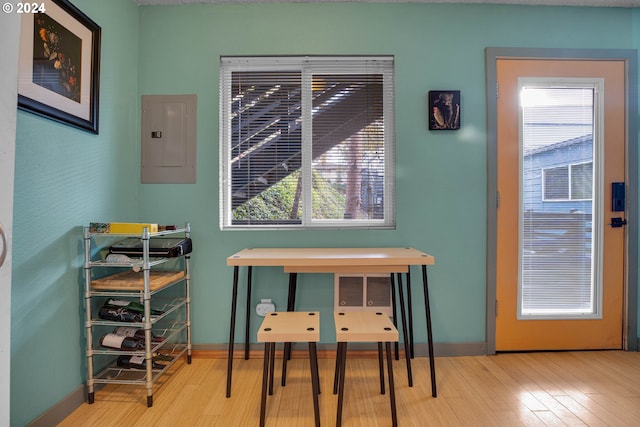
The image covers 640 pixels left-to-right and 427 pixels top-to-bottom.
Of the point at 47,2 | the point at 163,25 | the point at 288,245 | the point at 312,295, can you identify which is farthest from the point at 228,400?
the point at 163,25

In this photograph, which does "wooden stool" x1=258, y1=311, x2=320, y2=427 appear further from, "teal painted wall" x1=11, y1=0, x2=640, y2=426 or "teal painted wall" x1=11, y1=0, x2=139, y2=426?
"teal painted wall" x1=11, y1=0, x2=139, y2=426

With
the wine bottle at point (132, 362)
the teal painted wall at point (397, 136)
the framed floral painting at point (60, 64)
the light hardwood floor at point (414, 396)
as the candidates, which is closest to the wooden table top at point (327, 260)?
the teal painted wall at point (397, 136)

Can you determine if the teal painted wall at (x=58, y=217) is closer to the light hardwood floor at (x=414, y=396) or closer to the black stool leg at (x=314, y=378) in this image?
the light hardwood floor at (x=414, y=396)

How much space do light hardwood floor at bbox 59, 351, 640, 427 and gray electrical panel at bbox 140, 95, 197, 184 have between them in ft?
4.32

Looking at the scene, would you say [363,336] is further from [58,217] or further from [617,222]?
[617,222]

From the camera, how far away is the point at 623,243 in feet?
7.56

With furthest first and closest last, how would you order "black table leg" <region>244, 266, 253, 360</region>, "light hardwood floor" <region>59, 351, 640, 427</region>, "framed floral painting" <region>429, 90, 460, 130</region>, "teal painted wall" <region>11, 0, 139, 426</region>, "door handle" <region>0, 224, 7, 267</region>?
"framed floral painting" <region>429, 90, 460, 130</region>
"black table leg" <region>244, 266, 253, 360</region>
"light hardwood floor" <region>59, 351, 640, 427</region>
"teal painted wall" <region>11, 0, 139, 426</region>
"door handle" <region>0, 224, 7, 267</region>

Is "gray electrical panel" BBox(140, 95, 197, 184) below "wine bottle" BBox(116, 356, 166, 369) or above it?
above

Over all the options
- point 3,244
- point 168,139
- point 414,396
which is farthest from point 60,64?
point 414,396

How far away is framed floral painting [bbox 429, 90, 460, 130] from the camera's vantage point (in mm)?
→ 2225

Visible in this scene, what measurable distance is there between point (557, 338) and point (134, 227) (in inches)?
114

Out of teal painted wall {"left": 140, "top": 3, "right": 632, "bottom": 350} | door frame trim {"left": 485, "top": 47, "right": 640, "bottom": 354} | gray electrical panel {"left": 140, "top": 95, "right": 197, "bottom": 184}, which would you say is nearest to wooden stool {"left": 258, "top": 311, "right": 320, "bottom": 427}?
teal painted wall {"left": 140, "top": 3, "right": 632, "bottom": 350}

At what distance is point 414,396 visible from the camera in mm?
1773

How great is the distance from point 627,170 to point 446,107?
4.62ft
